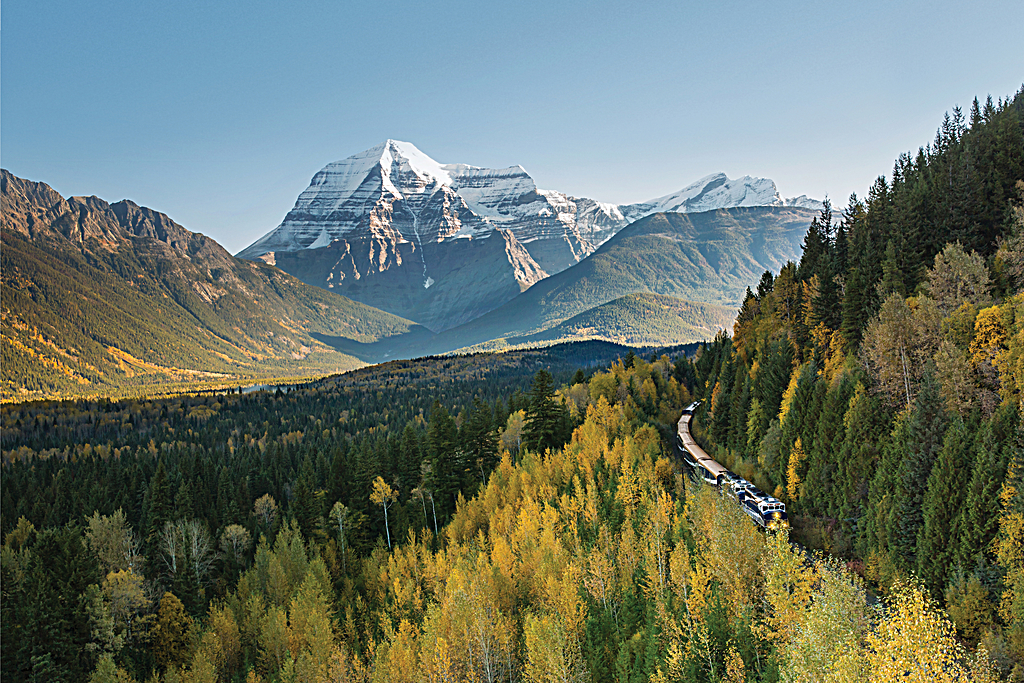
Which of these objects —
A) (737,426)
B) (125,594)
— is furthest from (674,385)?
(125,594)

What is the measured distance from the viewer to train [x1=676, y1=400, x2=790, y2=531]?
62.9 metres

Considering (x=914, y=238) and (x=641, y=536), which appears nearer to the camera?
(x=641, y=536)

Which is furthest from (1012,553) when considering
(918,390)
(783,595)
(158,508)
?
(158,508)

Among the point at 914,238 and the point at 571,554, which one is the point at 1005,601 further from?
the point at 914,238

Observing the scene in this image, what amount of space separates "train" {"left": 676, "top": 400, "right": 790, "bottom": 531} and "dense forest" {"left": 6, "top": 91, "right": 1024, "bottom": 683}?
7.88 feet

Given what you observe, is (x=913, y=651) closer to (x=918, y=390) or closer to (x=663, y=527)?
(x=663, y=527)

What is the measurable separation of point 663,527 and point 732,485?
15685 millimetres

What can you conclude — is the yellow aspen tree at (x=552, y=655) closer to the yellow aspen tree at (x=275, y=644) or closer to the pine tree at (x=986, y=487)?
the pine tree at (x=986, y=487)

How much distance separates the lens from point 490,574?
210 feet

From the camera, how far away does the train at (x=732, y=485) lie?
62.9 meters

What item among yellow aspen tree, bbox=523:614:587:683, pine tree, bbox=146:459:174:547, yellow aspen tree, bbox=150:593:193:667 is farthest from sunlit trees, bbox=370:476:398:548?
yellow aspen tree, bbox=523:614:587:683

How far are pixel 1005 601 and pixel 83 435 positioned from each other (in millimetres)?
229026

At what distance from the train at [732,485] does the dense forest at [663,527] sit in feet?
7.88

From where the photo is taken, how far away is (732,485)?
74562mm
